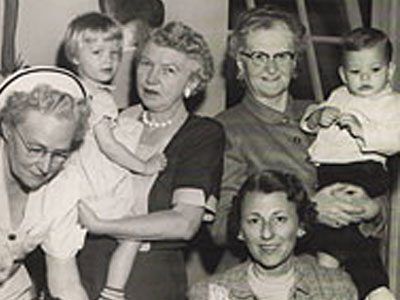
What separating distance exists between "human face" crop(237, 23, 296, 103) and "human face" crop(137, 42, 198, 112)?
10 cm

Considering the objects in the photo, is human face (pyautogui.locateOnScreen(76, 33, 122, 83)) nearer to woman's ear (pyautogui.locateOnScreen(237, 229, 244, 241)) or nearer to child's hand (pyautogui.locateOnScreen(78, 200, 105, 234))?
child's hand (pyautogui.locateOnScreen(78, 200, 105, 234))

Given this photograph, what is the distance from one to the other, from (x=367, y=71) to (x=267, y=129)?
0.51 ft

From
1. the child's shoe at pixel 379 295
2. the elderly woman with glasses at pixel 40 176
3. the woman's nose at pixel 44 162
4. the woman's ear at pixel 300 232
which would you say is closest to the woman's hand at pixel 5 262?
the elderly woman with glasses at pixel 40 176

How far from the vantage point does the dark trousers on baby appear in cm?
133

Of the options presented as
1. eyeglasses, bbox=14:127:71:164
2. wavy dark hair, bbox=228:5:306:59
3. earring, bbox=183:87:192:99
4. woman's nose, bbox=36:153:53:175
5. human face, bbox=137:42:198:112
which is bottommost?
woman's nose, bbox=36:153:53:175

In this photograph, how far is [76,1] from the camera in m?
1.34

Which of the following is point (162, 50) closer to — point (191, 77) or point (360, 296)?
point (191, 77)

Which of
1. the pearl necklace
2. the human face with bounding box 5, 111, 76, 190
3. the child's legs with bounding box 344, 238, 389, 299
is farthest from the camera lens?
the child's legs with bounding box 344, 238, 389, 299

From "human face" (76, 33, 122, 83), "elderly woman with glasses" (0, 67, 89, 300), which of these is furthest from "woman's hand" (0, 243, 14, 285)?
"human face" (76, 33, 122, 83)

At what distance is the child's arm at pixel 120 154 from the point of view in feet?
3.93

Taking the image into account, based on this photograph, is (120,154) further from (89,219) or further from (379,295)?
(379,295)

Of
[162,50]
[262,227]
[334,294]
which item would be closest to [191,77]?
[162,50]

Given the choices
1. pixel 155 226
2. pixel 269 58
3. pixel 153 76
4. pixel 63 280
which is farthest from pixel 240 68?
pixel 63 280

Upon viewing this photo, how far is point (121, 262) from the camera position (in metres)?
1.21
